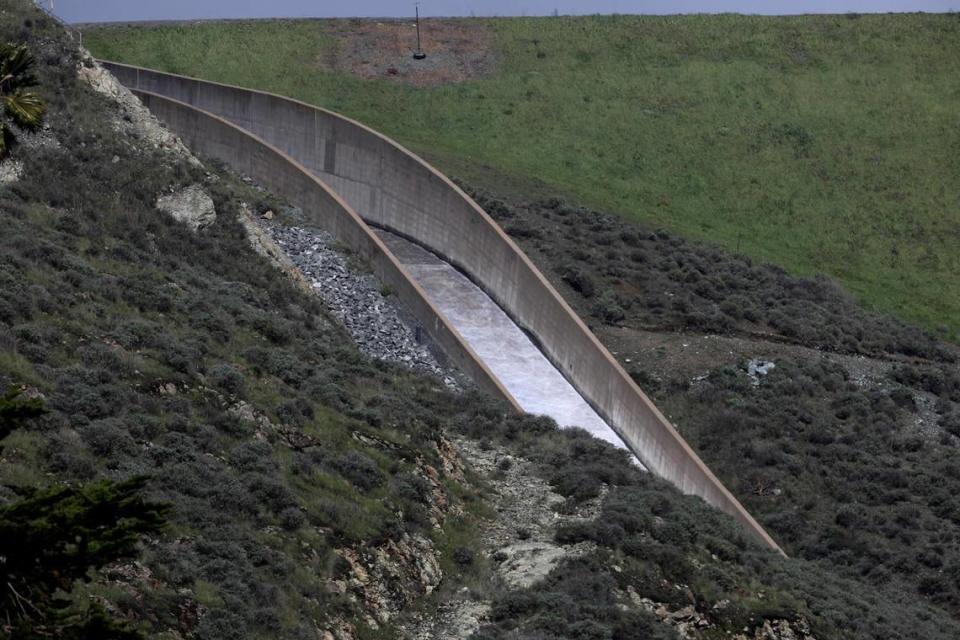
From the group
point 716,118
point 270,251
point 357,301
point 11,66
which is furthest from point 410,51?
point 11,66

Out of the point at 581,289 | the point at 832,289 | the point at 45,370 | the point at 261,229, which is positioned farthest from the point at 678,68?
the point at 45,370

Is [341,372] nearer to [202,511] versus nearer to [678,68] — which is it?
[202,511]

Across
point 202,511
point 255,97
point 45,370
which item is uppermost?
point 255,97

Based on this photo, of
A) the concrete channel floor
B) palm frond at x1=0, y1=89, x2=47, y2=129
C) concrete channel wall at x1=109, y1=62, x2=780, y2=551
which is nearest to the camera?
palm frond at x1=0, y1=89, x2=47, y2=129

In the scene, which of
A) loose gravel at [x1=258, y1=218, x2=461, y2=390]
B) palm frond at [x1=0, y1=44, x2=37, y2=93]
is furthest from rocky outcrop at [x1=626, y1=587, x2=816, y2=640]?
palm frond at [x1=0, y1=44, x2=37, y2=93]

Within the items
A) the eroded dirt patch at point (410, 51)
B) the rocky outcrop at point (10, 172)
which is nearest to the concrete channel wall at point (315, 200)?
the rocky outcrop at point (10, 172)

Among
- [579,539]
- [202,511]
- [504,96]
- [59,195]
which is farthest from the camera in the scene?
[504,96]

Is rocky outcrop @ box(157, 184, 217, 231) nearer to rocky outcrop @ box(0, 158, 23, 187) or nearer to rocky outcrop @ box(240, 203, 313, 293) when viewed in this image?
rocky outcrop @ box(240, 203, 313, 293)

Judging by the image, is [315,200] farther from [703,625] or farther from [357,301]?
[703,625]

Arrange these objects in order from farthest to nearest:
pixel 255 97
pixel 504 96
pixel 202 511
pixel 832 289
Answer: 1. pixel 504 96
2. pixel 255 97
3. pixel 832 289
4. pixel 202 511
